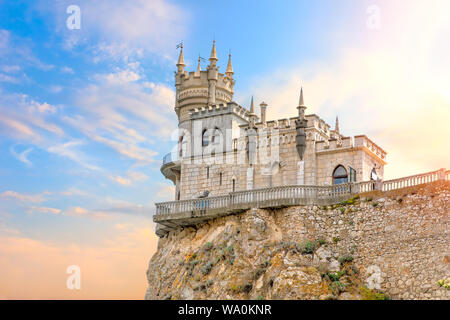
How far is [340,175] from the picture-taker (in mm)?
44031

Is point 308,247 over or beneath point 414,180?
beneath

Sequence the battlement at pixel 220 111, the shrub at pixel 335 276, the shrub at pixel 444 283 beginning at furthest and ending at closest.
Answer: the battlement at pixel 220 111 < the shrub at pixel 335 276 < the shrub at pixel 444 283

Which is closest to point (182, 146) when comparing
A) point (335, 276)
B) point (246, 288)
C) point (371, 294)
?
point (246, 288)

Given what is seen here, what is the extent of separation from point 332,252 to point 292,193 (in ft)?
14.8

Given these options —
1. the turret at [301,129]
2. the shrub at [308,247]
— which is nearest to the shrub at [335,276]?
the shrub at [308,247]

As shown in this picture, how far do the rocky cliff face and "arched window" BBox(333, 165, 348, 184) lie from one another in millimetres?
3773

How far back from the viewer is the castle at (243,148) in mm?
44434

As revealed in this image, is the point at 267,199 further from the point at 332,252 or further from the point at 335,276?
the point at 335,276

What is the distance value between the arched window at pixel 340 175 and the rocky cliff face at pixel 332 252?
149 inches

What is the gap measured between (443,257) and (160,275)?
19484 mm

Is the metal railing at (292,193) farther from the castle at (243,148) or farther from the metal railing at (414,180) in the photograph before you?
the castle at (243,148)

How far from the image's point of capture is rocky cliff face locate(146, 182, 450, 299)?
36.0 metres

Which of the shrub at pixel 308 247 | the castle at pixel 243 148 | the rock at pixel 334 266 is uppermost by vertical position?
the castle at pixel 243 148

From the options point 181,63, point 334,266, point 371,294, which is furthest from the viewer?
point 181,63
